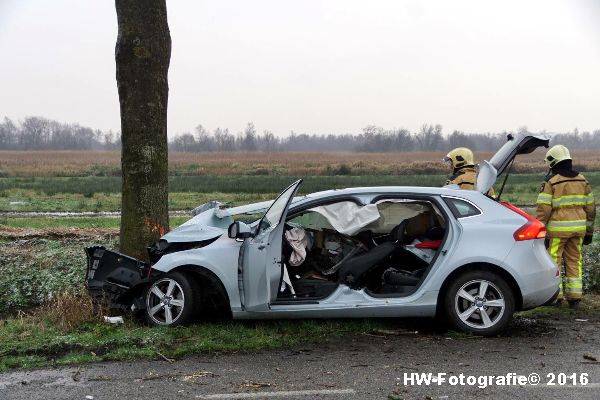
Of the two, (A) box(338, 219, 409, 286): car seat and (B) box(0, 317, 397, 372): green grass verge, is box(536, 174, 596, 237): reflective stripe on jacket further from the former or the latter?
(B) box(0, 317, 397, 372): green grass verge

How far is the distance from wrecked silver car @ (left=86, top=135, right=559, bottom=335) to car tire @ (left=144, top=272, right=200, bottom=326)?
0.03 feet

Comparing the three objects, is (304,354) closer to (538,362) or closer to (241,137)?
(538,362)

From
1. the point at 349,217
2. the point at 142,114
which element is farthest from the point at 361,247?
the point at 142,114

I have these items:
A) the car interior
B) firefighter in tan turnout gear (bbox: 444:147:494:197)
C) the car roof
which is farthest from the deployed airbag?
firefighter in tan turnout gear (bbox: 444:147:494:197)

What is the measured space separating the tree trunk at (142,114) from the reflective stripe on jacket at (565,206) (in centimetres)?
460

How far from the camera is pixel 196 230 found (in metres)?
6.64

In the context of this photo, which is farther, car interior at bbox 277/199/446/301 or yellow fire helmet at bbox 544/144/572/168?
yellow fire helmet at bbox 544/144/572/168

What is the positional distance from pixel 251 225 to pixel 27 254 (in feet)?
16.9

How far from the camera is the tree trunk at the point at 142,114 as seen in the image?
7.50m

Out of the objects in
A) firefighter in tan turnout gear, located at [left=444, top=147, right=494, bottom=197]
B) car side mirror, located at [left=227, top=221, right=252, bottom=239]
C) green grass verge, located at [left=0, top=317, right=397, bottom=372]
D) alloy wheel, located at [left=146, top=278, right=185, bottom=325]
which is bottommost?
green grass verge, located at [left=0, top=317, right=397, bottom=372]

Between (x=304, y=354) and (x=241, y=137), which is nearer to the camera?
(x=304, y=354)

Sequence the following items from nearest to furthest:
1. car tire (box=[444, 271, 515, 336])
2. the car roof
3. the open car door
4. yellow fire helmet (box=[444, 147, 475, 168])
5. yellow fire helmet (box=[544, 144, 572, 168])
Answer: car tire (box=[444, 271, 515, 336]) < the car roof < the open car door < yellow fire helmet (box=[544, 144, 572, 168]) < yellow fire helmet (box=[444, 147, 475, 168])

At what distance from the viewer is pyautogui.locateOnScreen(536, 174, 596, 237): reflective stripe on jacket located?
7488 millimetres

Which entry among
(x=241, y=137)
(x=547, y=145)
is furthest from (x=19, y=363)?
(x=241, y=137)
